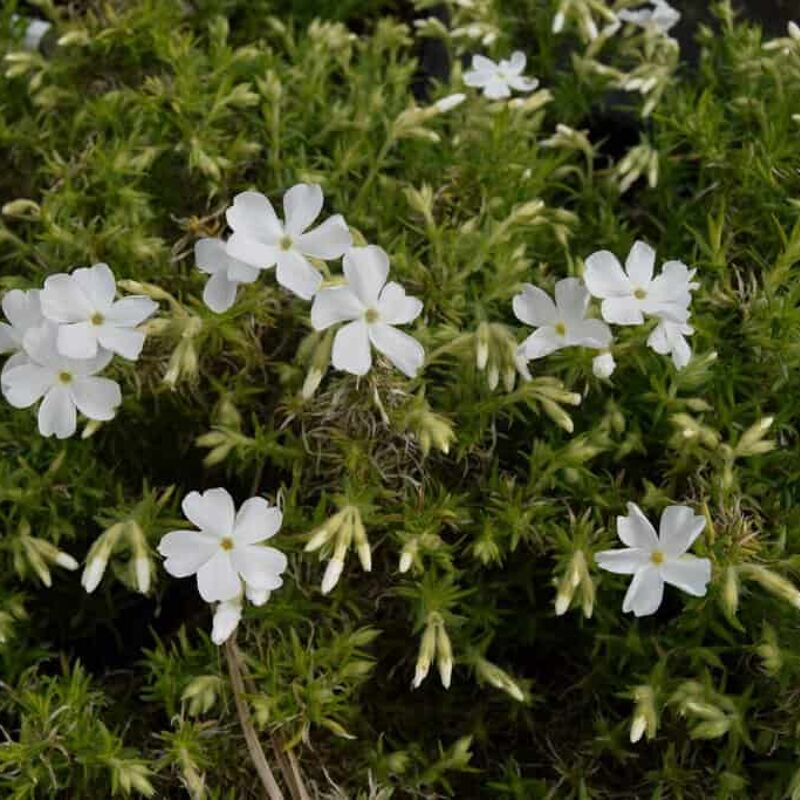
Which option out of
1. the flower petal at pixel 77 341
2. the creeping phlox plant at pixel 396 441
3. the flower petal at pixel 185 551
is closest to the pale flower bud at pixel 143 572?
the creeping phlox plant at pixel 396 441

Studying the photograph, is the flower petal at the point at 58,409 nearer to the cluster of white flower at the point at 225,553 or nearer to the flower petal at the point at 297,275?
the cluster of white flower at the point at 225,553

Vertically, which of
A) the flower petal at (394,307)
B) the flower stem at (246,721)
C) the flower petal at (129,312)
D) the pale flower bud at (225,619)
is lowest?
the flower stem at (246,721)

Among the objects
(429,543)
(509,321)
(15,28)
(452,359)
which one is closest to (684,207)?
(509,321)

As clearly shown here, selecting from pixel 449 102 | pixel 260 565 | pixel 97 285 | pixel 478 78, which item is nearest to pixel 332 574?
pixel 260 565

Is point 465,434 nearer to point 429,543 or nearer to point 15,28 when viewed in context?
point 429,543

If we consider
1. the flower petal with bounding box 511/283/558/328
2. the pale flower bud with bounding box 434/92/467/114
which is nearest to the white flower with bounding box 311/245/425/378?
the flower petal with bounding box 511/283/558/328

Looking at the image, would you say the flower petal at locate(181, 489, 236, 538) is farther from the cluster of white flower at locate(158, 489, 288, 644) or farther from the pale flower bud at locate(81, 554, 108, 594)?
the pale flower bud at locate(81, 554, 108, 594)
